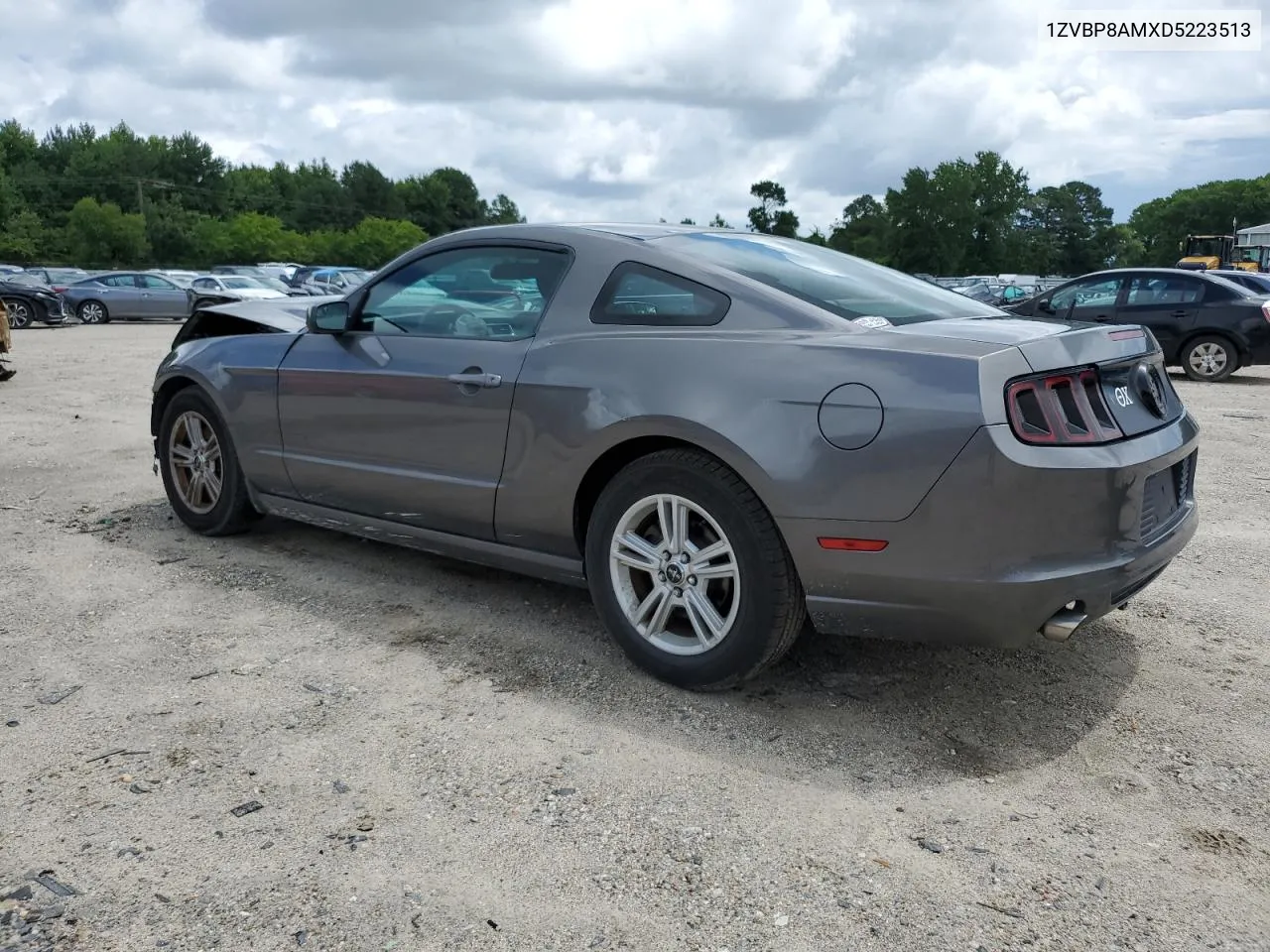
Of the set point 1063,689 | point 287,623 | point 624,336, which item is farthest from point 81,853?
point 1063,689

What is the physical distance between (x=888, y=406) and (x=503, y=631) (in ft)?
5.99

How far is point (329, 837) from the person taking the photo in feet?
8.88

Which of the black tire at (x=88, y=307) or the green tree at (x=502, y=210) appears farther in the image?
the green tree at (x=502, y=210)

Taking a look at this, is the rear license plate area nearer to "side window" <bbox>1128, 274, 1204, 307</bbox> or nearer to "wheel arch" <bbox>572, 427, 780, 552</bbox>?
"wheel arch" <bbox>572, 427, 780, 552</bbox>

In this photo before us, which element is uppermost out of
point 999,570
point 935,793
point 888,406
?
point 888,406

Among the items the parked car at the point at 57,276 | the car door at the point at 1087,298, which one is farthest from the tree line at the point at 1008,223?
the car door at the point at 1087,298

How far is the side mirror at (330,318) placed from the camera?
461 cm

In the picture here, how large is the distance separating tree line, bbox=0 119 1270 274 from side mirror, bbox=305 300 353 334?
59.3m

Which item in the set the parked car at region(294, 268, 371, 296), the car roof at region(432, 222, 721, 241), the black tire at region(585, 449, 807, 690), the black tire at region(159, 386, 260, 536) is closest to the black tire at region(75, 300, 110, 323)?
the parked car at region(294, 268, 371, 296)

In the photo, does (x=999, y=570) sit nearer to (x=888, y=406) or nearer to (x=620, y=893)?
(x=888, y=406)

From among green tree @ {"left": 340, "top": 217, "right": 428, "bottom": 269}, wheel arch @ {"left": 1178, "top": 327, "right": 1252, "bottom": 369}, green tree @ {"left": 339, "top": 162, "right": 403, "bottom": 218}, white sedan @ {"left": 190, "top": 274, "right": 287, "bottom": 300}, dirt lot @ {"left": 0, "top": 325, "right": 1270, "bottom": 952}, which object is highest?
green tree @ {"left": 339, "top": 162, "right": 403, "bottom": 218}

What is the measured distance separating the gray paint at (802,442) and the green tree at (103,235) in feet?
253

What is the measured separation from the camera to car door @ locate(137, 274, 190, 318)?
1131 inches

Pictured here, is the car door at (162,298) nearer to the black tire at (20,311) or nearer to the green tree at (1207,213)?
the black tire at (20,311)
